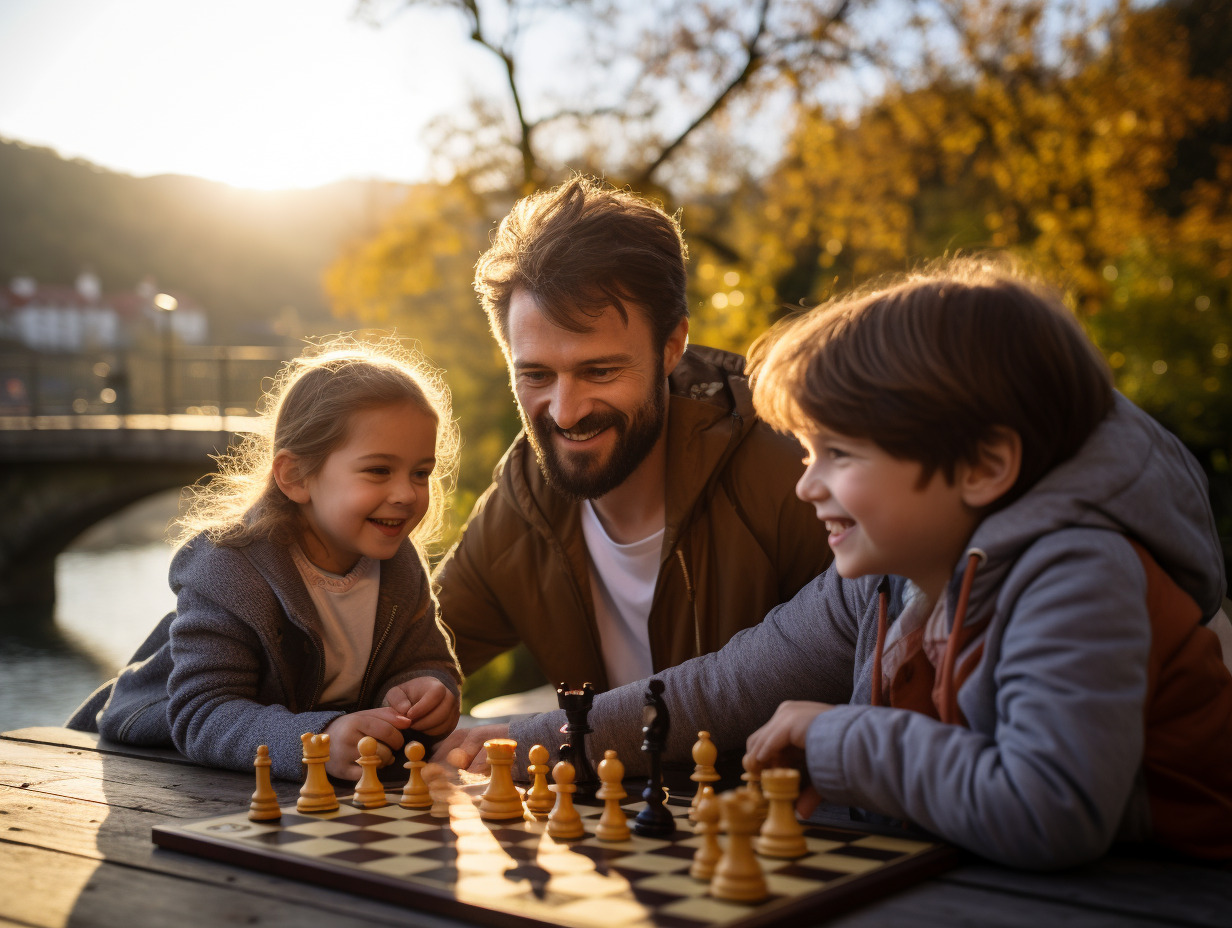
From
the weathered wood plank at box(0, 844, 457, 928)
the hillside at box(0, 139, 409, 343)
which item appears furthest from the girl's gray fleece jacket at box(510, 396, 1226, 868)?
the hillside at box(0, 139, 409, 343)

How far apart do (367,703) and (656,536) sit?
81 cm

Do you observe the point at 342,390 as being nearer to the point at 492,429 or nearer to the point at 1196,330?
the point at 492,429

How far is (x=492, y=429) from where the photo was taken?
11.0m

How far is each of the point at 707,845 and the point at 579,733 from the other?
1.80 ft

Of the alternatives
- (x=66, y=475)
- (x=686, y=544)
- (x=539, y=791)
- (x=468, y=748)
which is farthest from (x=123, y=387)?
(x=539, y=791)

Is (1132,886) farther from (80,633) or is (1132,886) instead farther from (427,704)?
(80,633)

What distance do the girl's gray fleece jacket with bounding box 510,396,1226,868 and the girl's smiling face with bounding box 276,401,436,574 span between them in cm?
127

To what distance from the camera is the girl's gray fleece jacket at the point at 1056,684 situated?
1234 mm

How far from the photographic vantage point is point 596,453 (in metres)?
2.65

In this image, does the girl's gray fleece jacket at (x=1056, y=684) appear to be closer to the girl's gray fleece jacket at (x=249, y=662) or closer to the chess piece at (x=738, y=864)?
the chess piece at (x=738, y=864)

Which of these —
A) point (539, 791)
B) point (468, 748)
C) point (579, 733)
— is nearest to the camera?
point (539, 791)

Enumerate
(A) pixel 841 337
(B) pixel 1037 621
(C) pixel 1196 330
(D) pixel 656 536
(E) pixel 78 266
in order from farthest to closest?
(E) pixel 78 266 → (C) pixel 1196 330 → (D) pixel 656 536 → (A) pixel 841 337 → (B) pixel 1037 621

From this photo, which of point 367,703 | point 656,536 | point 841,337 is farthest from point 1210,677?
point 367,703

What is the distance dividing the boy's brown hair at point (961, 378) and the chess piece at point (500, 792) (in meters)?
0.66
